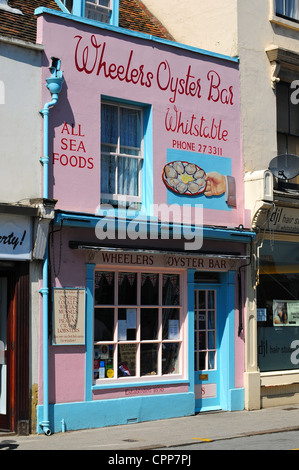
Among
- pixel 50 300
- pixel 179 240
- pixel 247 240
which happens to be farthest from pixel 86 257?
pixel 247 240

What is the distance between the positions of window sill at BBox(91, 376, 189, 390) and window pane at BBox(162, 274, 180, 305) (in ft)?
4.59

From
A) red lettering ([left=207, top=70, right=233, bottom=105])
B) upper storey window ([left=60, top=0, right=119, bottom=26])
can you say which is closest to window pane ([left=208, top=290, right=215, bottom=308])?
red lettering ([left=207, top=70, right=233, bottom=105])

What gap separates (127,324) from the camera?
13953mm

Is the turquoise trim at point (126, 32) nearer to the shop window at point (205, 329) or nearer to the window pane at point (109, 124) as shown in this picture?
the window pane at point (109, 124)

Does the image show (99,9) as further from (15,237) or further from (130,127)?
(15,237)

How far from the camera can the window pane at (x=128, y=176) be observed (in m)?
14.2

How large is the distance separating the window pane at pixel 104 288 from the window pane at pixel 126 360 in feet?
2.72

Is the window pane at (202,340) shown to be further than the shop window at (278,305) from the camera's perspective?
No

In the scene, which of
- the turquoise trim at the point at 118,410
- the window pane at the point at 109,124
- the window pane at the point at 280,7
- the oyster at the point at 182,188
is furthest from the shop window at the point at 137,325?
the window pane at the point at 280,7

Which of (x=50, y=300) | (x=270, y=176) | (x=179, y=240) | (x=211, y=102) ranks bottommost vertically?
(x=50, y=300)

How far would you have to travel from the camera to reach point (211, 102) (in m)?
15.4

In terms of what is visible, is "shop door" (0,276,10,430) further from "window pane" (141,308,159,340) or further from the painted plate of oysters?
the painted plate of oysters
